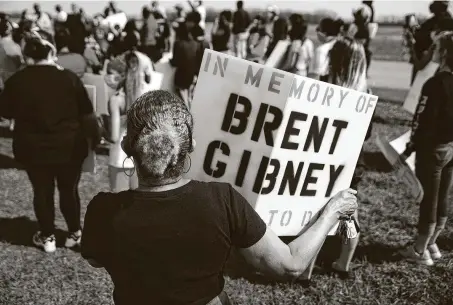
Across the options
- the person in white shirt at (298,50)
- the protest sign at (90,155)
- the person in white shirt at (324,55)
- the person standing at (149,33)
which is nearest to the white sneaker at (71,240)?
the protest sign at (90,155)

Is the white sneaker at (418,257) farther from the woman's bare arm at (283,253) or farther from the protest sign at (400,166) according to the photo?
the woman's bare arm at (283,253)

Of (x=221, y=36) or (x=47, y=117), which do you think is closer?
(x=47, y=117)

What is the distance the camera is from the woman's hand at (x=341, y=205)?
7.12 ft

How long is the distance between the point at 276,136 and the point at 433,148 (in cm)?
231

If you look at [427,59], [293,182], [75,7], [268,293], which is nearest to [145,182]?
[293,182]

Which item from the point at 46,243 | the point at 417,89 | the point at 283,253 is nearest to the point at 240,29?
the point at 417,89

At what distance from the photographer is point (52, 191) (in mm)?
4719

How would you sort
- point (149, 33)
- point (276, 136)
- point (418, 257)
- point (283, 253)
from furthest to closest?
point (149, 33), point (418, 257), point (276, 136), point (283, 253)

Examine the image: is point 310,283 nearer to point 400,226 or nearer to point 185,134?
point 400,226

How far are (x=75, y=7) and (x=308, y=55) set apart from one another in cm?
1176

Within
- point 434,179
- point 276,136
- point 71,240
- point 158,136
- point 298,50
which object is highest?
point 158,136

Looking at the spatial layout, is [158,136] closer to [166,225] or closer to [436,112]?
[166,225]

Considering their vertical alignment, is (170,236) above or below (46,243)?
above

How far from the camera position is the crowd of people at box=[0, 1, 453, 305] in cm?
174
